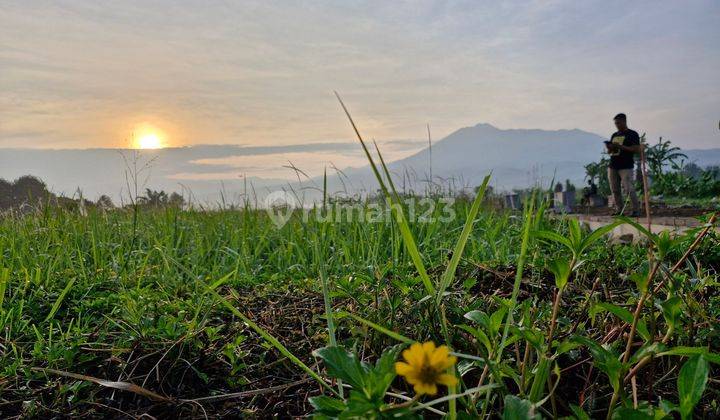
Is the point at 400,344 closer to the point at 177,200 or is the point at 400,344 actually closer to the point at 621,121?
the point at 177,200

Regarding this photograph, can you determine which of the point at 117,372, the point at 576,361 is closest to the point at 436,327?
the point at 576,361

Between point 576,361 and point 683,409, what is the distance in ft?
2.00

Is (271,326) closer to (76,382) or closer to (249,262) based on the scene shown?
(76,382)

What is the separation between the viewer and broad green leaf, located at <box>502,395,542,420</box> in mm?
1130

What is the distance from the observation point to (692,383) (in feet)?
3.79

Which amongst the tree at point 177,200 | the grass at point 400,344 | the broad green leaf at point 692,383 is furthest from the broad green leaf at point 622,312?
the tree at point 177,200

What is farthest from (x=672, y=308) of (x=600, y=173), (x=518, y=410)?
(x=600, y=173)

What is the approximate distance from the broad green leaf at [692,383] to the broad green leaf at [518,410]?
304 millimetres

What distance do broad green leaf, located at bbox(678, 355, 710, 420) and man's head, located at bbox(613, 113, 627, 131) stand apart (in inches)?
377

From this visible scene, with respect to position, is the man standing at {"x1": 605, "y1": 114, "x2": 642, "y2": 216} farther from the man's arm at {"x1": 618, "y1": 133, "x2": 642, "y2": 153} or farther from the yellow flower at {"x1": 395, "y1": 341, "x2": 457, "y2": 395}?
the yellow flower at {"x1": 395, "y1": 341, "x2": 457, "y2": 395}

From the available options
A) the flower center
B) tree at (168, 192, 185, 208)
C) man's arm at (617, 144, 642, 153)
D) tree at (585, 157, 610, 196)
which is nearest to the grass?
the flower center

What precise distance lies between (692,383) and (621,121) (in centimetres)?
962

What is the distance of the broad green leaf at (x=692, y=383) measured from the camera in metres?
1.14

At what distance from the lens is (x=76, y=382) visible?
74.0 inches
